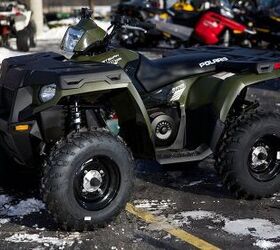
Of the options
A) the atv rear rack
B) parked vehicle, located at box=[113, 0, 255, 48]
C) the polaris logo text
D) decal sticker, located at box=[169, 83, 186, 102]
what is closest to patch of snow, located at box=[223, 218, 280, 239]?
decal sticker, located at box=[169, 83, 186, 102]

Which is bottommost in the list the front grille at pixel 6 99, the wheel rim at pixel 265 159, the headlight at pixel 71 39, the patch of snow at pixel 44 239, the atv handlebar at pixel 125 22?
the patch of snow at pixel 44 239

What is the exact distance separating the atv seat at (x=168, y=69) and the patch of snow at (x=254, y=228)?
1255mm

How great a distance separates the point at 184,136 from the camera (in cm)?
499

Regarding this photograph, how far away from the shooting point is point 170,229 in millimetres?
4344

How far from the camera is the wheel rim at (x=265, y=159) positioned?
197 inches

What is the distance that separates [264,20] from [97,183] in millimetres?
12372

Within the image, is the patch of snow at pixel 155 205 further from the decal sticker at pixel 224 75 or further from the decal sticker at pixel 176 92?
the decal sticker at pixel 224 75

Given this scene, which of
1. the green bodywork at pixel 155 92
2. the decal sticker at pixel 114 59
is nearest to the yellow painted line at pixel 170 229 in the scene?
the green bodywork at pixel 155 92

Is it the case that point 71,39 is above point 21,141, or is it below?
above

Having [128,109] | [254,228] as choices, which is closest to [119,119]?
[128,109]

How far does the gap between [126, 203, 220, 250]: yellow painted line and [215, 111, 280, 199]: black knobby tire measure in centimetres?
72

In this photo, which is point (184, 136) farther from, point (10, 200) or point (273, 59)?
point (10, 200)

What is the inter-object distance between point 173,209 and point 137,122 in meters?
0.80

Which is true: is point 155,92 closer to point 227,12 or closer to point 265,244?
point 265,244
